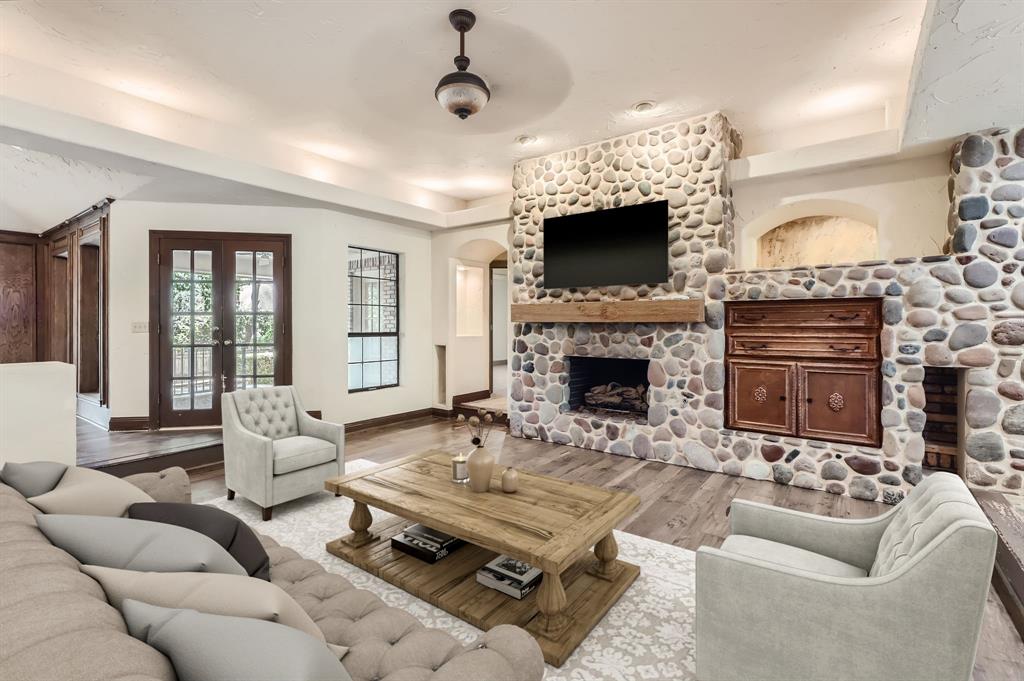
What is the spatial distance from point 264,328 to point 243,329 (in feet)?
0.69

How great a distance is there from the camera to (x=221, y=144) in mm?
4348

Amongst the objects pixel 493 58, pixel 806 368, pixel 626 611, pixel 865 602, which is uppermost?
pixel 493 58

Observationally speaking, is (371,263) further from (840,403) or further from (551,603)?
(840,403)

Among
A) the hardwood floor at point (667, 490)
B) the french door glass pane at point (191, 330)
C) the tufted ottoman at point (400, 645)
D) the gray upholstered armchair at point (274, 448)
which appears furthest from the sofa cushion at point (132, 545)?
the french door glass pane at point (191, 330)

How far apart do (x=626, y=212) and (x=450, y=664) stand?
14.1ft

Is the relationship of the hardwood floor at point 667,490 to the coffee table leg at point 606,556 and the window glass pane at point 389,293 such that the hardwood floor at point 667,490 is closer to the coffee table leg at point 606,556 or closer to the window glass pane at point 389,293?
the coffee table leg at point 606,556

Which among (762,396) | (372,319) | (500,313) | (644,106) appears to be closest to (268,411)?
(372,319)

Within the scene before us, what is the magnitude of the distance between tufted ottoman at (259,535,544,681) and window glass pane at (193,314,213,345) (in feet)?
14.4

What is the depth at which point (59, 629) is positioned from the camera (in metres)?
0.72

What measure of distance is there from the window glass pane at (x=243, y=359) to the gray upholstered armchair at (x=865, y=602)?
5.10 m

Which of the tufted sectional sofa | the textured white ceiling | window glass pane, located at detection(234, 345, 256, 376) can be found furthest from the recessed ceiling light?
window glass pane, located at detection(234, 345, 256, 376)

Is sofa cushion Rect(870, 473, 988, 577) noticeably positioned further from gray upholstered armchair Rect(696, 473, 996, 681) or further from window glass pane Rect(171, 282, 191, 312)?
window glass pane Rect(171, 282, 191, 312)

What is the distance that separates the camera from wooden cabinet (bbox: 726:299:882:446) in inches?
145

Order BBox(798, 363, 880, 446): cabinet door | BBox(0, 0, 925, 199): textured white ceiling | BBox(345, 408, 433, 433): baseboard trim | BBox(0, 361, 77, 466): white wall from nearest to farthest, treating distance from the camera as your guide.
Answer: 1. BBox(0, 0, 925, 199): textured white ceiling
2. BBox(0, 361, 77, 466): white wall
3. BBox(798, 363, 880, 446): cabinet door
4. BBox(345, 408, 433, 433): baseboard trim
